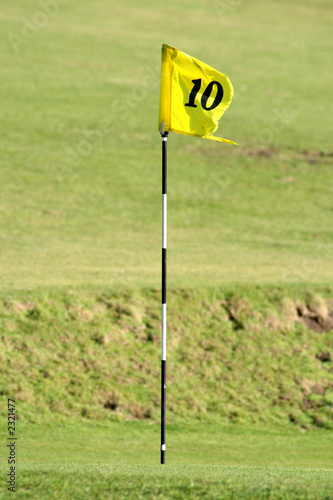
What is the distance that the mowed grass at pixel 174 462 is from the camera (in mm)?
9391

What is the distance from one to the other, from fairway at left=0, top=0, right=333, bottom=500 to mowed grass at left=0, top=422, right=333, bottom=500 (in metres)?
0.04

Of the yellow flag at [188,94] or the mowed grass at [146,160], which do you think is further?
the mowed grass at [146,160]

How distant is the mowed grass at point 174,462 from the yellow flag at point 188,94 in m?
5.42

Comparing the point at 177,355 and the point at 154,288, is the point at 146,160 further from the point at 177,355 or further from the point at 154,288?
the point at 177,355

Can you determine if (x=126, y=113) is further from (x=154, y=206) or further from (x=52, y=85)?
(x=154, y=206)

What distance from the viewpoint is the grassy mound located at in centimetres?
1598

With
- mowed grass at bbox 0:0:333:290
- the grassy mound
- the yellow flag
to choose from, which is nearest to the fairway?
the grassy mound

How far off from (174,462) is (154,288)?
5868mm

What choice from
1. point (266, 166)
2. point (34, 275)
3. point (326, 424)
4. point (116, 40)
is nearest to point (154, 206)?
point (266, 166)

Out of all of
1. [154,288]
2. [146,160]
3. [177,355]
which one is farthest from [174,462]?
[146,160]

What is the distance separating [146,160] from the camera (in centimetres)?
3662

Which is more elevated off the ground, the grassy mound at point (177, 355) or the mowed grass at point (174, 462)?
the grassy mound at point (177, 355)

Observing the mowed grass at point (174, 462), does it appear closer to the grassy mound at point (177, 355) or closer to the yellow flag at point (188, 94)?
the grassy mound at point (177, 355)

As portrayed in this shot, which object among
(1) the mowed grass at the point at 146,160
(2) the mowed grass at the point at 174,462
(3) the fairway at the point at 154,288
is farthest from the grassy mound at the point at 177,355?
(1) the mowed grass at the point at 146,160
